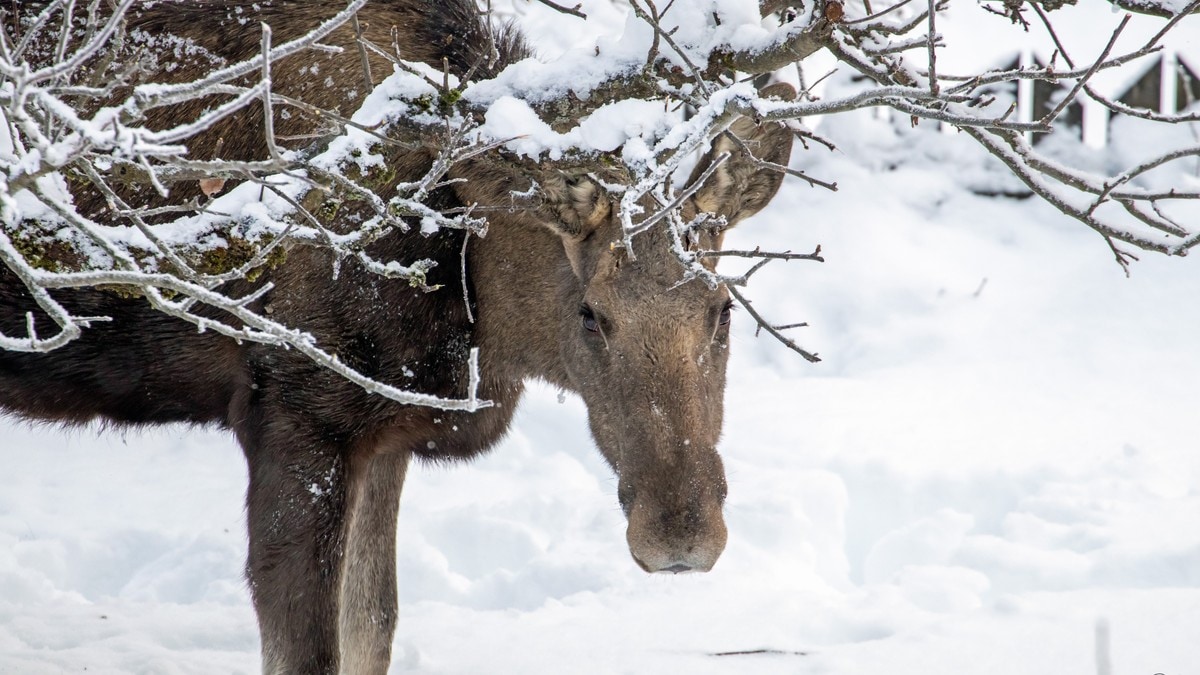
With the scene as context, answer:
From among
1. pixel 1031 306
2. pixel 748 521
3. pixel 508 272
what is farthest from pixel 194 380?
pixel 1031 306

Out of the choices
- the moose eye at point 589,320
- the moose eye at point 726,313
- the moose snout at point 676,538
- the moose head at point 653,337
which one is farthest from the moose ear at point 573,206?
the moose snout at point 676,538

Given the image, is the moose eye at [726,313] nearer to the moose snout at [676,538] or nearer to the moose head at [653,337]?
the moose head at [653,337]

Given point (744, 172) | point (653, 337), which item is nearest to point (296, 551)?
point (653, 337)

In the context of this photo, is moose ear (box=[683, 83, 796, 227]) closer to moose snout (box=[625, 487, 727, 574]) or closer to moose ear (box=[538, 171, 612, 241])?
moose ear (box=[538, 171, 612, 241])

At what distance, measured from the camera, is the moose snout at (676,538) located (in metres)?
3.45

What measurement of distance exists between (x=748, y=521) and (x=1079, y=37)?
28.0 feet

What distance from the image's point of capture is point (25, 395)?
4574 millimetres

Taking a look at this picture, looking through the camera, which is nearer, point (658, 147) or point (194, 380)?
point (658, 147)

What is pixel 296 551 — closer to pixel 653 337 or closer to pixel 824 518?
pixel 653 337

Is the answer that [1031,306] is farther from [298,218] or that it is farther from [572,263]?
[298,218]

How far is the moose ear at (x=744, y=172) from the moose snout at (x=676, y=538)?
1.08 m

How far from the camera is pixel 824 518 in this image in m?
6.95

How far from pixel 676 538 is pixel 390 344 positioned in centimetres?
142

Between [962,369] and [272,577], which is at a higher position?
[962,369]
